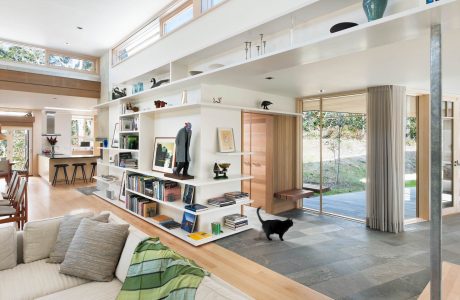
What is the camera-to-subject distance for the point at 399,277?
118 inches

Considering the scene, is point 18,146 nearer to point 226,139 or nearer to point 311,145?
point 226,139

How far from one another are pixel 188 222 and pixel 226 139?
139 cm

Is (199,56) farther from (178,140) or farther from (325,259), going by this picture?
(325,259)

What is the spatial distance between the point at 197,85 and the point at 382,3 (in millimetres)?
2671

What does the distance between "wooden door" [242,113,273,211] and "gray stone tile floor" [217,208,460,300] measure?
2.73 feet

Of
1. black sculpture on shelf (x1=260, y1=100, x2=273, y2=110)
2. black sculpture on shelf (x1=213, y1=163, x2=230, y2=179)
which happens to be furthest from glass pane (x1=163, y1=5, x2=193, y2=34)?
black sculpture on shelf (x1=213, y1=163, x2=230, y2=179)

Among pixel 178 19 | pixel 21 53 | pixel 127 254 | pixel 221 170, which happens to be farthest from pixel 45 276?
pixel 21 53

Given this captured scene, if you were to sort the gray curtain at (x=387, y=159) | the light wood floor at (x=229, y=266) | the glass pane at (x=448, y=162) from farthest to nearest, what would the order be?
the glass pane at (x=448, y=162), the gray curtain at (x=387, y=159), the light wood floor at (x=229, y=266)

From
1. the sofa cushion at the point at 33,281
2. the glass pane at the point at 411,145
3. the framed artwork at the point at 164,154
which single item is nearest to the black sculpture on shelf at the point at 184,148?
the framed artwork at the point at 164,154

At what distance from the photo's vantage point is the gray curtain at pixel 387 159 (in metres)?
4.50

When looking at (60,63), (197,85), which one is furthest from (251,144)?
(60,63)

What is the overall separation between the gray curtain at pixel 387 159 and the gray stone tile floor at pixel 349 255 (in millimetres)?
296

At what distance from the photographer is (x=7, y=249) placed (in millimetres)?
2242

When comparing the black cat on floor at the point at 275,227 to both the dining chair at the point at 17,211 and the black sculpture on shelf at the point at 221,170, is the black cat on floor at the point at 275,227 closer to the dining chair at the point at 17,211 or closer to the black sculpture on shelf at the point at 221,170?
the black sculpture on shelf at the point at 221,170
